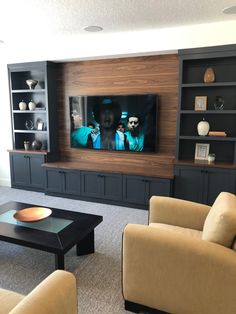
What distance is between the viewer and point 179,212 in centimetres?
240

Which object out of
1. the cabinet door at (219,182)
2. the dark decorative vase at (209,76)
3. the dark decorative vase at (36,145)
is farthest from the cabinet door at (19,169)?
the dark decorative vase at (209,76)

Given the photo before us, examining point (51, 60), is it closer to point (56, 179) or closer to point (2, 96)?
point (2, 96)

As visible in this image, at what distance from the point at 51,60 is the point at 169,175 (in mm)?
2675

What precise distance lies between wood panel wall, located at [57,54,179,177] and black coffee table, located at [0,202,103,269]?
1.45m

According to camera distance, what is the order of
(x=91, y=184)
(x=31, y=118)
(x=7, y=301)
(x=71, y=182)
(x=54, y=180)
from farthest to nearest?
(x=31, y=118)
(x=54, y=180)
(x=71, y=182)
(x=91, y=184)
(x=7, y=301)

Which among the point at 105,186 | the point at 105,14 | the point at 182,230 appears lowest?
the point at 105,186

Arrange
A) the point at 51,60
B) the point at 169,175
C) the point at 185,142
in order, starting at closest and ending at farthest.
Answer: the point at 169,175 < the point at 185,142 < the point at 51,60

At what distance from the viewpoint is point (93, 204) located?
4070mm

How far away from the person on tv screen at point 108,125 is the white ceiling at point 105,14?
1.10 meters

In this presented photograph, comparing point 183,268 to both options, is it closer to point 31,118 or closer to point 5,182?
point 31,118

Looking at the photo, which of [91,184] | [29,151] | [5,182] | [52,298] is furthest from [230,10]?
[5,182]

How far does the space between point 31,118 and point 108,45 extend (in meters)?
2.05

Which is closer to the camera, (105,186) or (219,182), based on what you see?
(219,182)

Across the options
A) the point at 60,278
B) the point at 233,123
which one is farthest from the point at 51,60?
the point at 60,278
